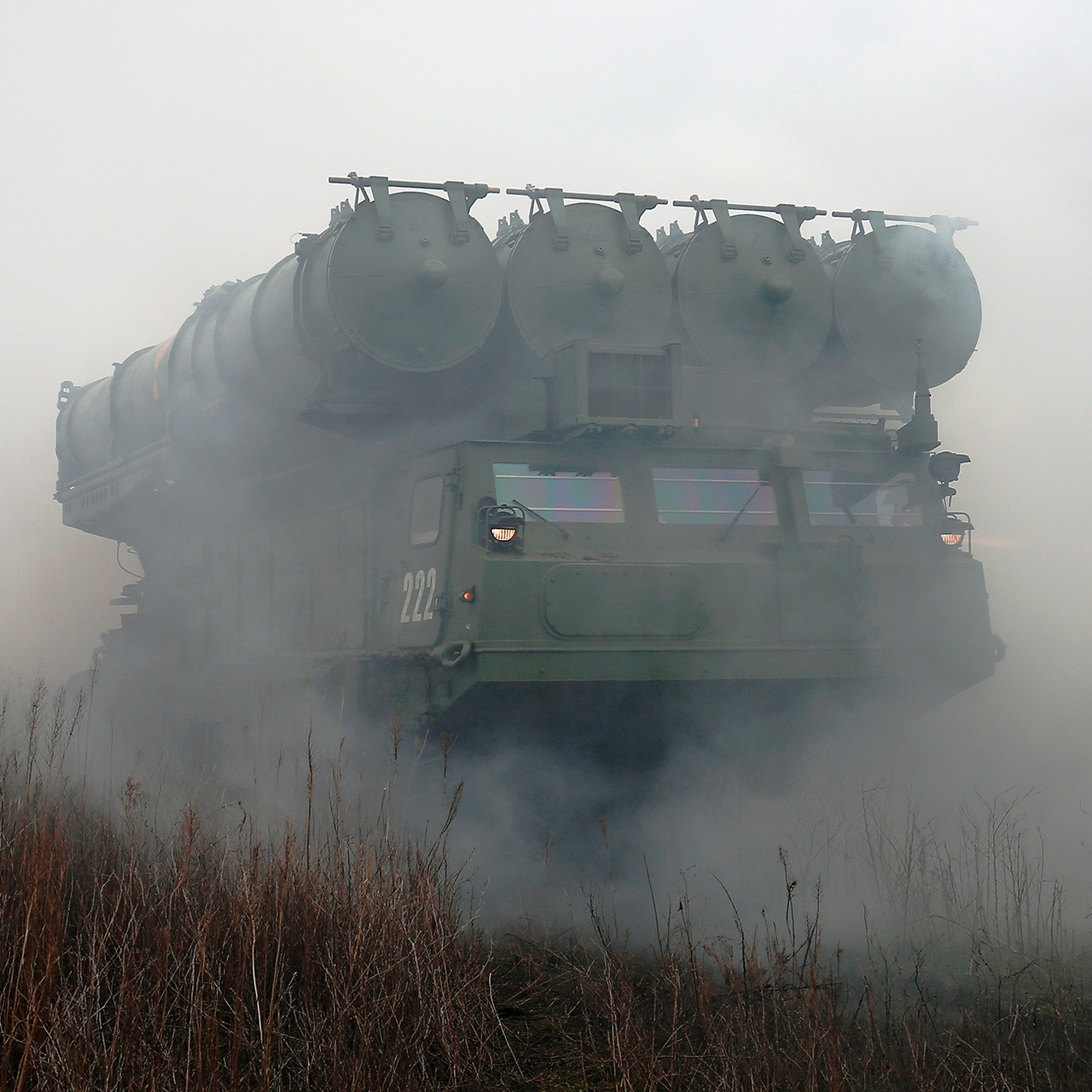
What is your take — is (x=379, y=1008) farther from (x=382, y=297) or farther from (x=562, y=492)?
(x=382, y=297)

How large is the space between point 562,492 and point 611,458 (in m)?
0.39

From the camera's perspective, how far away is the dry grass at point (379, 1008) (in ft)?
11.8

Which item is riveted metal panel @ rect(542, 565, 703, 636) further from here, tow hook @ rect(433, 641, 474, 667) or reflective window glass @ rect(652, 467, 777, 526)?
reflective window glass @ rect(652, 467, 777, 526)

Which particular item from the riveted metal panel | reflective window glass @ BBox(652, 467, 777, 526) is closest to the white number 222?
the riveted metal panel

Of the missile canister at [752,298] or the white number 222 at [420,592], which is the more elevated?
the missile canister at [752,298]

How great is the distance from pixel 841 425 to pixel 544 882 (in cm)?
333

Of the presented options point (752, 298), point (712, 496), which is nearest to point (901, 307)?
point (752, 298)

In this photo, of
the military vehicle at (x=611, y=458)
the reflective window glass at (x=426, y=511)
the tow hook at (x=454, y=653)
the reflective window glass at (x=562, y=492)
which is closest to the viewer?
the tow hook at (x=454, y=653)

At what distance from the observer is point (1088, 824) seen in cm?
775

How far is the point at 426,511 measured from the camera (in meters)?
7.18

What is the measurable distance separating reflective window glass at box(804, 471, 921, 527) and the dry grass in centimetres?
295

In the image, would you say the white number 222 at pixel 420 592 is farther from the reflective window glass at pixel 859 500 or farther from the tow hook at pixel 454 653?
the reflective window glass at pixel 859 500

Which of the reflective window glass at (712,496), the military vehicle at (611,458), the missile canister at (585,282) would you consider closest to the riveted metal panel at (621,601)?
the military vehicle at (611,458)

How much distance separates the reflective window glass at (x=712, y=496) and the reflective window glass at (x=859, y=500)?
0.29 metres
